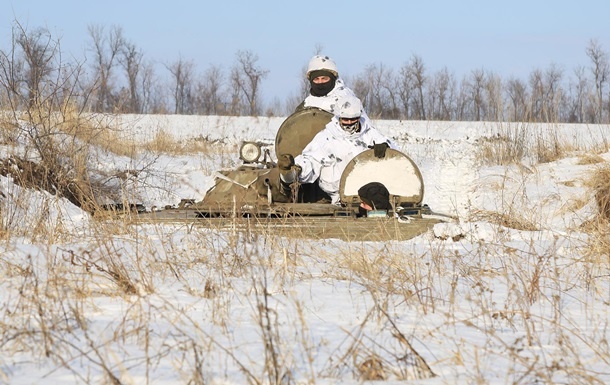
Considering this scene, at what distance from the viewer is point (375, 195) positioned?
8.47 meters

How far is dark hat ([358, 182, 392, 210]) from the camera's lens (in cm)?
848

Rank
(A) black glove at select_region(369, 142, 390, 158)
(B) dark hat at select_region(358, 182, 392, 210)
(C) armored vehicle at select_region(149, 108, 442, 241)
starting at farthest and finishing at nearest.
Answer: (A) black glove at select_region(369, 142, 390, 158) < (B) dark hat at select_region(358, 182, 392, 210) < (C) armored vehicle at select_region(149, 108, 442, 241)

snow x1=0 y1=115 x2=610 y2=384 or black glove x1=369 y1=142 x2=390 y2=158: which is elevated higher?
black glove x1=369 y1=142 x2=390 y2=158

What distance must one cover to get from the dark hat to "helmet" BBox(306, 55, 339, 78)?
2.77m

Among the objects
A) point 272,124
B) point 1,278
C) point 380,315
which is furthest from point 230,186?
point 272,124

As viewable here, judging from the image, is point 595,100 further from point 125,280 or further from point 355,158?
point 125,280

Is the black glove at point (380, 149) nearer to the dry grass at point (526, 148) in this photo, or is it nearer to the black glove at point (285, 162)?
the black glove at point (285, 162)

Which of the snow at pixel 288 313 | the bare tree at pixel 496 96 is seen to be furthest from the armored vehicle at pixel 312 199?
the bare tree at pixel 496 96

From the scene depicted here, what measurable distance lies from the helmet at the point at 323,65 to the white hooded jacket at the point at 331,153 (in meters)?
1.36

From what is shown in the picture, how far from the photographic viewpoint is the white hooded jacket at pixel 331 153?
948 centimetres

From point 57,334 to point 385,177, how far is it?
5.45 meters

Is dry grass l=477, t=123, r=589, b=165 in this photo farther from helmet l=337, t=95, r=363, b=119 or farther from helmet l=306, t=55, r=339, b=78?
helmet l=337, t=95, r=363, b=119

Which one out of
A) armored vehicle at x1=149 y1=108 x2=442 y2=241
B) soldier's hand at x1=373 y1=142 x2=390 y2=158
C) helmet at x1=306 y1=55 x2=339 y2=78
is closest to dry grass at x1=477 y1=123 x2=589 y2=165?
helmet at x1=306 y1=55 x2=339 y2=78

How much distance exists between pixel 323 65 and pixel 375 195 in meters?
2.97
